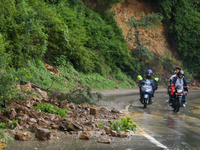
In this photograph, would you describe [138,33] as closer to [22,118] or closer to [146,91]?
[146,91]

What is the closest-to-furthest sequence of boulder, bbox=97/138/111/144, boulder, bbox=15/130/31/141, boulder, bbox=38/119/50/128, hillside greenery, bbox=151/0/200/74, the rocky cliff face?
1. boulder, bbox=15/130/31/141
2. boulder, bbox=97/138/111/144
3. boulder, bbox=38/119/50/128
4. the rocky cliff face
5. hillside greenery, bbox=151/0/200/74

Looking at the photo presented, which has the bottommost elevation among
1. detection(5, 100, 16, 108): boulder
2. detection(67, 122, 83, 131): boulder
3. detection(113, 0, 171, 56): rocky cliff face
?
detection(67, 122, 83, 131): boulder

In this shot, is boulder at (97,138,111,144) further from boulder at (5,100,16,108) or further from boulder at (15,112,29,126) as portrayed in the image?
boulder at (5,100,16,108)

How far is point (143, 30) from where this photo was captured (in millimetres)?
42406

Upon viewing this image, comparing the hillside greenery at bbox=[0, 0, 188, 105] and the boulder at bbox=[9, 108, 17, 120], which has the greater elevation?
the hillside greenery at bbox=[0, 0, 188, 105]

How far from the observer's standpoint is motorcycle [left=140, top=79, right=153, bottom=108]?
547 inches

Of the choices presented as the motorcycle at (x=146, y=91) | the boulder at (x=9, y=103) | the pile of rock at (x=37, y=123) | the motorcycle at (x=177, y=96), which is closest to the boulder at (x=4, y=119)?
the pile of rock at (x=37, y=123)

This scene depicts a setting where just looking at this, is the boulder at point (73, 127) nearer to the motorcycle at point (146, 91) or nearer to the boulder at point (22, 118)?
the boulder at point (22, 118)

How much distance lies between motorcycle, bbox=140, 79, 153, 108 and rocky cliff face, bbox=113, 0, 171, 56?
2426 centimetres

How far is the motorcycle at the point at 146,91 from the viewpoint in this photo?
13.9 meters

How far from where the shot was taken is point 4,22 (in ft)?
52.5

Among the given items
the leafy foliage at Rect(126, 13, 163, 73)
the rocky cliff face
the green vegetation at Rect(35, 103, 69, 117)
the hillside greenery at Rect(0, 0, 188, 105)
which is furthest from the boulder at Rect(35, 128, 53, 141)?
the rocky cliff face

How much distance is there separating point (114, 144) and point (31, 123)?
212 cm

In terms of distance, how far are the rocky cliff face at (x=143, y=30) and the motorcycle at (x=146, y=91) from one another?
24258 millimetres
